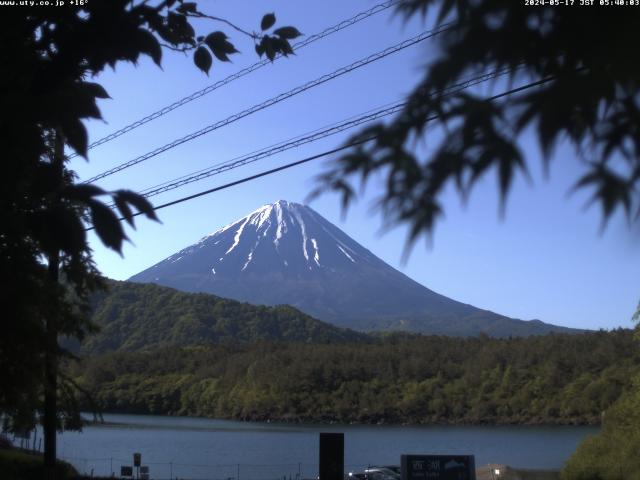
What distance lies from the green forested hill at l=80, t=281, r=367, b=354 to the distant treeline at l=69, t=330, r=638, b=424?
14776 millimetres

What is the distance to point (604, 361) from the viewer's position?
72.9 metres

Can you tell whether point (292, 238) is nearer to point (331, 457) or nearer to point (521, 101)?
point (331, 457)

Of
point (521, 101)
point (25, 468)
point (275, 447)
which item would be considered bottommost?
point (275, 447)

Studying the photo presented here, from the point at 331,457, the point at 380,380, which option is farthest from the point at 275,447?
the point at 331,457

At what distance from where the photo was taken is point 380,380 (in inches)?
3531

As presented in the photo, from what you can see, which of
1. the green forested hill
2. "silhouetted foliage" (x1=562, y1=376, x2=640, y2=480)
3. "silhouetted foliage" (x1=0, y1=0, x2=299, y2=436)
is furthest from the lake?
the green forested hill

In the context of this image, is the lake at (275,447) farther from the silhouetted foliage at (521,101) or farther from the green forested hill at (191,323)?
the green forested hill at (191,323)

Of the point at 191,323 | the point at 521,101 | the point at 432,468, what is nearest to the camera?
the point at 521,101

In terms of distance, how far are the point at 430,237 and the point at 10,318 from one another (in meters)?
3.02

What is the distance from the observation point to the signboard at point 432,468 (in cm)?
1830

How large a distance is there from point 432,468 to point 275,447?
35860mm

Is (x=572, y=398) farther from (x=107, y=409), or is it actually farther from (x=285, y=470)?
(x=107, y=409)

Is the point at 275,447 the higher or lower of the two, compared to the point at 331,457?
lower

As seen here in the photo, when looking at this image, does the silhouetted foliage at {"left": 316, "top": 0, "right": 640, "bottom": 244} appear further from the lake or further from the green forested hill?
the green forested hill
